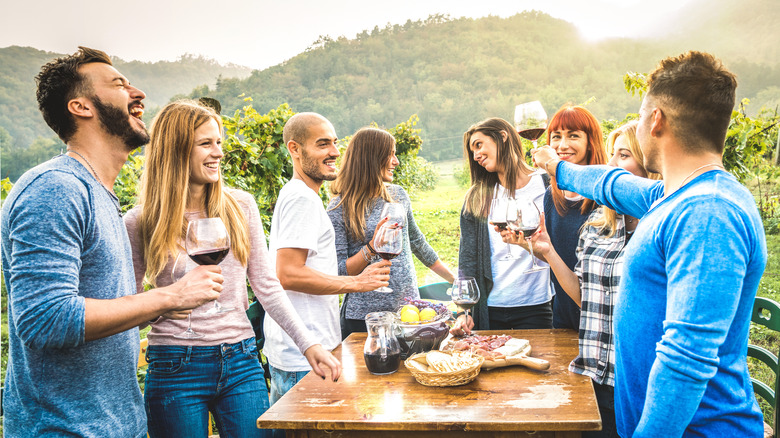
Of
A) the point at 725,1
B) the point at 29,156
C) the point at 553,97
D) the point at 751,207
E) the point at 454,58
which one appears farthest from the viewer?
the point at 454,58

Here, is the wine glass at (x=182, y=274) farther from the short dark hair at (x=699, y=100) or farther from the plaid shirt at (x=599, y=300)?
the short dark hair at (x=699, y=100)

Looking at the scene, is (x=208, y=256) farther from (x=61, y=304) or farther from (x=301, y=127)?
(x=301, y=127)

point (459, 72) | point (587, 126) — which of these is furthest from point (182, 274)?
point (459, 72)

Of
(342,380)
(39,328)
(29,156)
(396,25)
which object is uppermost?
(396,25)

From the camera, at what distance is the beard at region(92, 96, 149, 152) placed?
144cm

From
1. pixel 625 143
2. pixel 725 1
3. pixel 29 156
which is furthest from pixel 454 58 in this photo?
pixel 625 143

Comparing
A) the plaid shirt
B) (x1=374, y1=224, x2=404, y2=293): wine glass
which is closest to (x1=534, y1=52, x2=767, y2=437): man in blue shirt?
the plaid shirt

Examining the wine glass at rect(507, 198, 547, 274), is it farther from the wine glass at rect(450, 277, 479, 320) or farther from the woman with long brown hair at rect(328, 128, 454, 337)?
the woman with long brown hair at rect(328, 128, 454, 337)

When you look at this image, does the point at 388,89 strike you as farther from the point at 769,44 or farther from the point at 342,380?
the point at 342,380

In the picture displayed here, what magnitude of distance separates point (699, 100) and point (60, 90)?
1.72 meters

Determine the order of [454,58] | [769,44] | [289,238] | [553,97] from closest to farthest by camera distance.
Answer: [289,238] < [769,44] < [553,97] < [454,58]

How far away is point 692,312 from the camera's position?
1.00m

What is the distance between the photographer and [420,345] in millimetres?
1961

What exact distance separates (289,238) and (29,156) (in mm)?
5891
